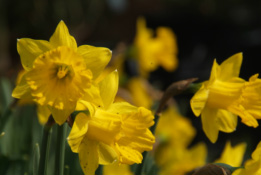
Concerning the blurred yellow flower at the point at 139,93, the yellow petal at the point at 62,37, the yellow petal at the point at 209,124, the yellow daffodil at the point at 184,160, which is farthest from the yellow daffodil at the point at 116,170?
the blurred yellow flower at the point at 139,93

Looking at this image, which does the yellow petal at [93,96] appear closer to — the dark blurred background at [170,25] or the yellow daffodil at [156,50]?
the yellow daffodil at [156,50]

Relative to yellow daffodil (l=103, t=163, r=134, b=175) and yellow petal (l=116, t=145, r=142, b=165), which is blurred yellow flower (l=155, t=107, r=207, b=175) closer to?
yellow daffodil (l=103, t=163, r=134, b=175)

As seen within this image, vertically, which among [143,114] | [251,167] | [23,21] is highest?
[143,114]

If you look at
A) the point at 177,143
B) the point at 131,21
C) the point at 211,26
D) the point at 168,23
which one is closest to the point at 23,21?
the point at 131,21

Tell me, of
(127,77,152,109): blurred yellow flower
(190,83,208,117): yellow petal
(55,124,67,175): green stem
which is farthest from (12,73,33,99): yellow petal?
(127,77,152,109): blurred yellow flower

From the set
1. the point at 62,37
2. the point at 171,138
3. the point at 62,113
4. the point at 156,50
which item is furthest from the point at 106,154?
the point at 156,50

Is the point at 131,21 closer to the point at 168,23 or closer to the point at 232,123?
the point at 168,23

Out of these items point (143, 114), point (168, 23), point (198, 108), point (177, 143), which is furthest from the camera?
point (168, 23)

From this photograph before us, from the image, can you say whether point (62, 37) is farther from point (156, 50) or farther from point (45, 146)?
point (156, 50)
